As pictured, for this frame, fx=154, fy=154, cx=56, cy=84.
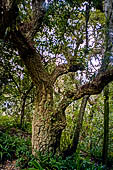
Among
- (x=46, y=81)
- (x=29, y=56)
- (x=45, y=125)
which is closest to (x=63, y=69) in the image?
(x=46, y=81)

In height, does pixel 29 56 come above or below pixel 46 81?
above

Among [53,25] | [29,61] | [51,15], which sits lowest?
[29,61]

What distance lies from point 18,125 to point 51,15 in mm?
3827

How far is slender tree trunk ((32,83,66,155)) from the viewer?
3.24 meters

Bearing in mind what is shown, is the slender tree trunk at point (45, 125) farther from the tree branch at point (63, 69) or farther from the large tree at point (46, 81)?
the tree branch at point (63, 69)

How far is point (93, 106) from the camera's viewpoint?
4.70m

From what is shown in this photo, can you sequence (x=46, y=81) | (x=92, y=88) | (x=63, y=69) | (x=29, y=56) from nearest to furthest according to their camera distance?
1. (x=92, y=88)
2. (x=29, y=56)
3. (x=46, y=81)
4. (x=63, y=69)

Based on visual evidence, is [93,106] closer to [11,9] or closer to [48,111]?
[48,111]

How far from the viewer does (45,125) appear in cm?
327

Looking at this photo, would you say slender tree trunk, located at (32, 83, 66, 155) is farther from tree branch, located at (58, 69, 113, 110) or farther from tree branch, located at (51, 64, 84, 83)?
tree branch, located at (51, 64, 84, 83)

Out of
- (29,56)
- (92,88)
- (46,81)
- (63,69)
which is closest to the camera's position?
(92,88)

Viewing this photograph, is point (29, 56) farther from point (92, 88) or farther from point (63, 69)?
point (92, 88)

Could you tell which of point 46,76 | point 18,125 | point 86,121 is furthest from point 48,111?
point 18,125

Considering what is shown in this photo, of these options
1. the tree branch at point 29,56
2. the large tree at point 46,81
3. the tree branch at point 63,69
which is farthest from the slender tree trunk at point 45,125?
the tree branch at point 63,69
